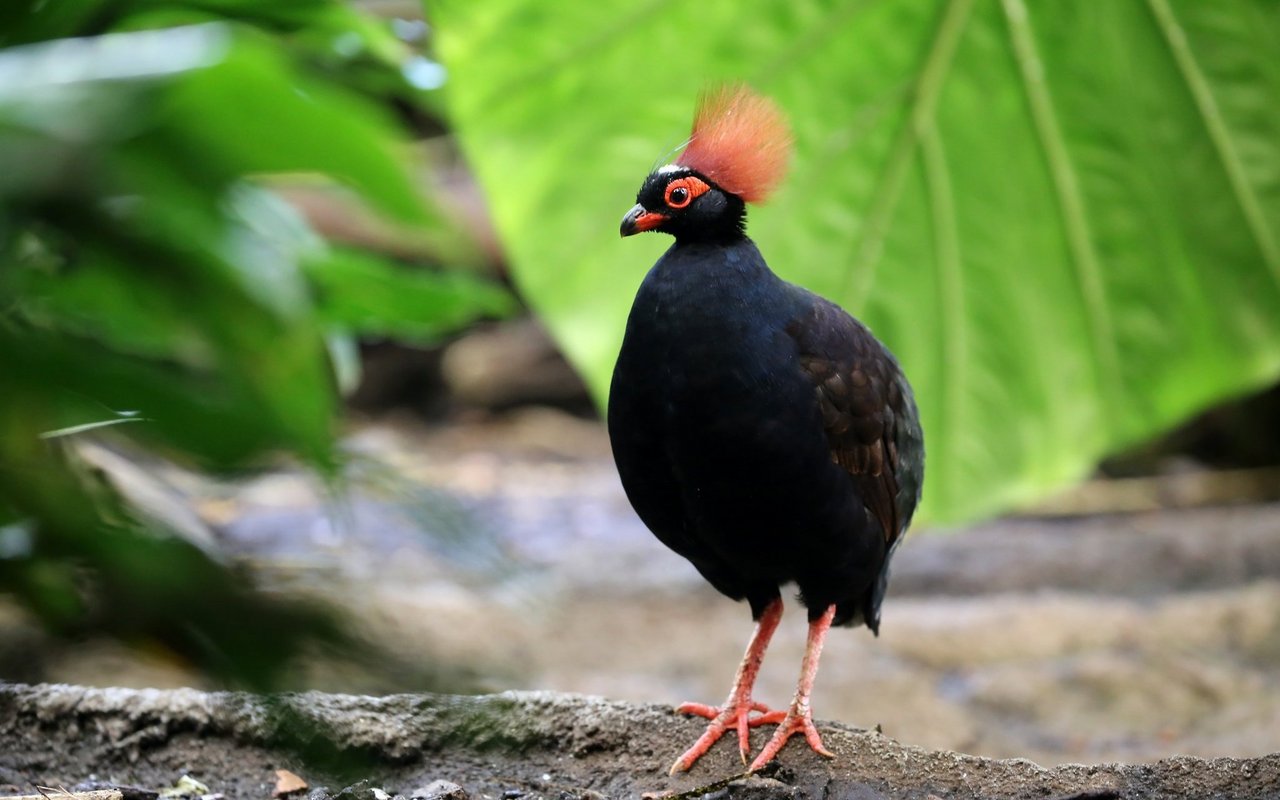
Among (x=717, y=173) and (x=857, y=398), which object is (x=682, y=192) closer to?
(x=717, y=173)

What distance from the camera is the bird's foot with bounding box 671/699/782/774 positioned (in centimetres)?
193

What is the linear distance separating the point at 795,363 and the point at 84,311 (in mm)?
1262

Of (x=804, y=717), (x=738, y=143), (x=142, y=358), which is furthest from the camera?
(x=804, y=717)

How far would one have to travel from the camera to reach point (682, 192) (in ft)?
5.91

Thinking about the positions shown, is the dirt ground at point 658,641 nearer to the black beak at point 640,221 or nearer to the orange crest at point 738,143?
the black beak at point 640,221

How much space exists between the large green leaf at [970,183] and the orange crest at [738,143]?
0.56 meters

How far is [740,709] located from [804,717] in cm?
13

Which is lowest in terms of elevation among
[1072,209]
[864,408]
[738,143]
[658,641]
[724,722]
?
[658,641]

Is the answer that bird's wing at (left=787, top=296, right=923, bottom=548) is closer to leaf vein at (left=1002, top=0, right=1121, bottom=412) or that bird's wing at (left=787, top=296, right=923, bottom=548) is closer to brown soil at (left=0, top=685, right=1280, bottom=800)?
brown soil at (left=0, top=685, right=1280, bottom=800)

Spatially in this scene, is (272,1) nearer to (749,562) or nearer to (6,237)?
(6,237)

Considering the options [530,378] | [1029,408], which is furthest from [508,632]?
[530,378]

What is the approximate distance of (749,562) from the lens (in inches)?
73.4

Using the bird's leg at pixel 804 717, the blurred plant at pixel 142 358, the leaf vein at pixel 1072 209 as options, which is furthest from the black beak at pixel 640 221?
the blurred plant at pixel 142 358

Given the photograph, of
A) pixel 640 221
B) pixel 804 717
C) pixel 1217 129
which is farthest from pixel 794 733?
pixel 1217 129
